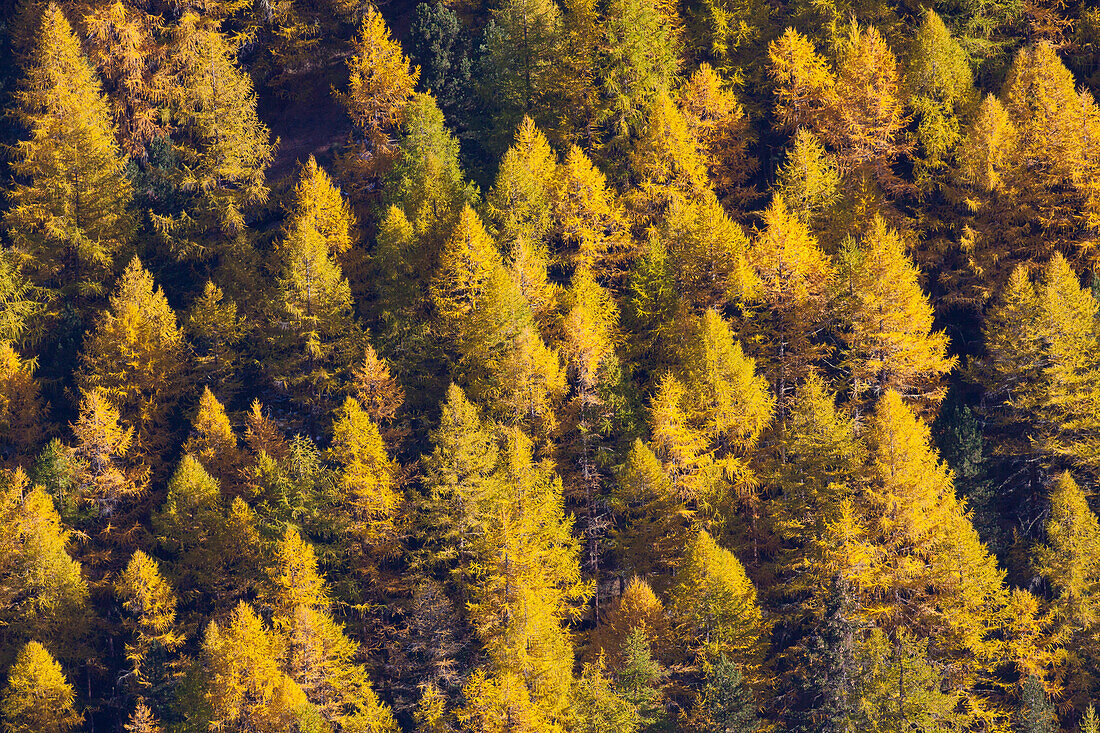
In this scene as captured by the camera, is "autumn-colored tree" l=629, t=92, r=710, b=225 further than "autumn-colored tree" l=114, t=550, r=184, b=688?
Yes

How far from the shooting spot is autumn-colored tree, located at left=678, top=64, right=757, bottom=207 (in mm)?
77500

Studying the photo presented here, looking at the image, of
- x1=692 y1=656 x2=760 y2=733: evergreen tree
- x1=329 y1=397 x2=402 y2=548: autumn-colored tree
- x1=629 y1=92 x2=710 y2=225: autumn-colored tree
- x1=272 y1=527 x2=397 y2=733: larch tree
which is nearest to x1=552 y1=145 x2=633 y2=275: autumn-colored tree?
x1=629 y1=92 x2=710 y2=225: autumn-colored tree

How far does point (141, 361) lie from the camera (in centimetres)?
7056

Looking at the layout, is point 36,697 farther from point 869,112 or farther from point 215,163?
point 869,112

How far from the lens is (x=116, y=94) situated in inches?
3216

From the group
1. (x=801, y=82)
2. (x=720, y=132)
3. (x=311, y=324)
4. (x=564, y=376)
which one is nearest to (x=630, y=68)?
(x=720, y=132)

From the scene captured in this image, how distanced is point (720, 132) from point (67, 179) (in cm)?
2980

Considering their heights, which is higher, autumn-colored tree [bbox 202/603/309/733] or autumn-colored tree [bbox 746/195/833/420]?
autumn-colored tree [bbox 746/195/833/420]

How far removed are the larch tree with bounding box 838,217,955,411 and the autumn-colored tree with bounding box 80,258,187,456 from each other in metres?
27.7

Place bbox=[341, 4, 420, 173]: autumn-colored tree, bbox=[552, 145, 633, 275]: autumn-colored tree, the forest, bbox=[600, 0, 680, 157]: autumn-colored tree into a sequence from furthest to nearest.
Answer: bbox=[600, 0, 680, 157]: autumn-colored tree, bbox=[341, 4, 420, 173]: autumn-colored tree, bbox=[552, 145, 633, 275]: autumn-colored tree, the forest

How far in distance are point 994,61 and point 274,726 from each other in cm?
4529

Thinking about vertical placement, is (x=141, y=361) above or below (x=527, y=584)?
below

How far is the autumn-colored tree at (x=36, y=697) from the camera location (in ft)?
204

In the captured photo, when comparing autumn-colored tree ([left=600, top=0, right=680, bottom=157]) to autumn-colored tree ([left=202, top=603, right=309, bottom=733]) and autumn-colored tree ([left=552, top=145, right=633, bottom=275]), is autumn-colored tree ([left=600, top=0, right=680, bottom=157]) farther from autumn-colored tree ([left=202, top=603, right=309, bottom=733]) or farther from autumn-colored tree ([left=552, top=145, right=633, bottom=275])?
autumn-colored tree ([left=202, top=603, right=309, bottom=733])
